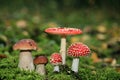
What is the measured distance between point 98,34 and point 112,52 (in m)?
1.61

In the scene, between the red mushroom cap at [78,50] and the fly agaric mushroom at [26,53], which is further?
the fly agaric mushroom at [26,53]

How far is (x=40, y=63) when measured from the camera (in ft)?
14.9

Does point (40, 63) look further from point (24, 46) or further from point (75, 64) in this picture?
point (75, 64)

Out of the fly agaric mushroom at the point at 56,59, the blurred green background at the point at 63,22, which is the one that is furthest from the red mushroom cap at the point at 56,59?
the blurred green background at the point at 63,22

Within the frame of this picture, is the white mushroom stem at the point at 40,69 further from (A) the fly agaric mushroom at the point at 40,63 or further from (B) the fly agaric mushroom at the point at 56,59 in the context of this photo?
(B) the fly agaric mushroom at the point at 56,59

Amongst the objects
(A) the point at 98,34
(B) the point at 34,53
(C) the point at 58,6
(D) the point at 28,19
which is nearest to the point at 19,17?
(D) the point at 28,19

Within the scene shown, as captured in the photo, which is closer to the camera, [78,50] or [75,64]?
[78,50]

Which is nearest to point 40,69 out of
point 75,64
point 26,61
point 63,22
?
point 26,61

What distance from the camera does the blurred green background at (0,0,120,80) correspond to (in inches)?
276

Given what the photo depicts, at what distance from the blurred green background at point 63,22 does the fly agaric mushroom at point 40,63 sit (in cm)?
151

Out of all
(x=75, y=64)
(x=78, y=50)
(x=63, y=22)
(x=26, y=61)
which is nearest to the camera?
(x=78, y=50)

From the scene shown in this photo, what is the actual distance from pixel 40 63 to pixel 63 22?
5283 millimetres

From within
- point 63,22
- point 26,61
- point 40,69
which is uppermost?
point 63,22

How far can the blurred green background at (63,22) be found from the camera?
23.0 ft
